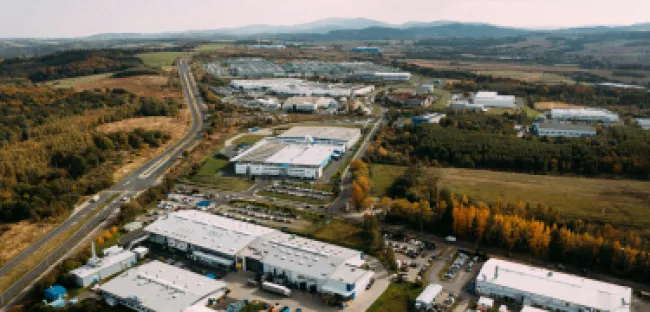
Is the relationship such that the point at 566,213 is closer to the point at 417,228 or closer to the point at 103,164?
the point at 417,228

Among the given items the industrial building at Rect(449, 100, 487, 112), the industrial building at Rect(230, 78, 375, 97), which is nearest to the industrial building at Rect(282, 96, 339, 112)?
the industrial building at Rect(230, 78, 375, 97)

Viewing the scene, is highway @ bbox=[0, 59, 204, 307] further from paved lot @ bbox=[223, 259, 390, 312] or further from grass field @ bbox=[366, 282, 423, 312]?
grass field @ bbox=[366, 282, 423, 312]

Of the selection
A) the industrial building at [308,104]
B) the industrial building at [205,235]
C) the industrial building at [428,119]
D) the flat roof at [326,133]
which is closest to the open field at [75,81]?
the industrial building at [308,104]

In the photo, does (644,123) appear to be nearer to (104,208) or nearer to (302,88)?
(302,88)

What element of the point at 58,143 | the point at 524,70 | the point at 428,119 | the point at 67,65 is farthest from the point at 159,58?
the point at 524,70

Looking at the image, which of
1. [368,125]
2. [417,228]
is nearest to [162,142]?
[368,125]
